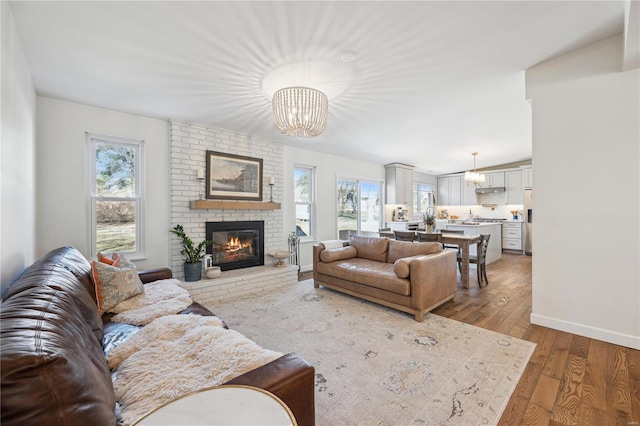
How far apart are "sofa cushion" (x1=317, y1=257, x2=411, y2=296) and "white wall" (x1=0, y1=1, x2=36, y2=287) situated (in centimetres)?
309

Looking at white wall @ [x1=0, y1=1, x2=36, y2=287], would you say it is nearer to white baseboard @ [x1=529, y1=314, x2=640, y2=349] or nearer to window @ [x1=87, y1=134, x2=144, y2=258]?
window @ [x1=87, y1=134, x2=144, y2=258]

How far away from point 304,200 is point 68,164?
367 centimetres

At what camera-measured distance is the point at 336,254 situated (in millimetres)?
4137

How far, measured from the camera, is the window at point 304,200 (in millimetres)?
5595

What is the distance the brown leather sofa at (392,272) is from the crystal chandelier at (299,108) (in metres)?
1.83

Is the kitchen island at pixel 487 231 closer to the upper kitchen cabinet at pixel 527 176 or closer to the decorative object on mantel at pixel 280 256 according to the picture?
the upper kitchen cabinet at pixel 527 176

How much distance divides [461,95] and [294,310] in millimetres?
3394

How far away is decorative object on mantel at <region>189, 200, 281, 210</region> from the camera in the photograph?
395 centimetres

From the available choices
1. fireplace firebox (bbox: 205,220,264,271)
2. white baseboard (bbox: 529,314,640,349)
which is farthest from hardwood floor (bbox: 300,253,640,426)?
fireplace firebox (bbox: 205,220,264,271)

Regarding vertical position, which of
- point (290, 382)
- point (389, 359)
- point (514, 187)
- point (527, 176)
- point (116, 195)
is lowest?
point (389, 359)

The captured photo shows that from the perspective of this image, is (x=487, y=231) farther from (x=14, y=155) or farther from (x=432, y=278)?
(x=14, y=155)

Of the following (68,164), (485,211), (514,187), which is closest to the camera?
(68,164)

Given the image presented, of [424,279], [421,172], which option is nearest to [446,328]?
[424,279]

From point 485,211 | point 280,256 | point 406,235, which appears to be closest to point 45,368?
point 280,256
